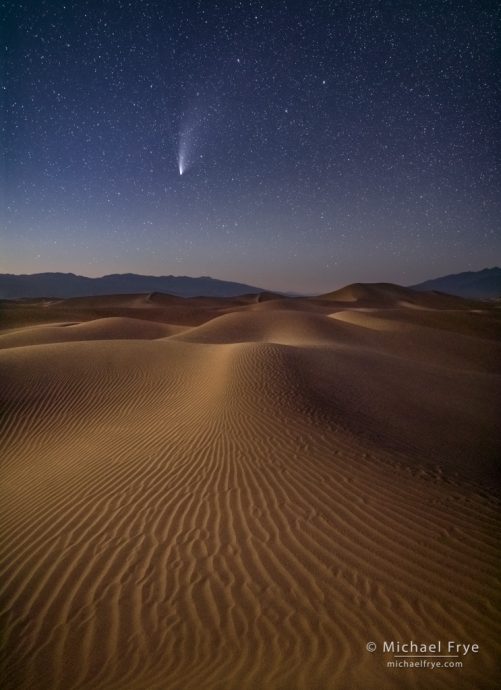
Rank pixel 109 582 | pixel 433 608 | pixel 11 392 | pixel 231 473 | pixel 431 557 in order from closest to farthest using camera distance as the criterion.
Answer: pixel 433 608 < pixel 109 582 < pixel 431 557 < pixel 231 473 < pixel 11 392

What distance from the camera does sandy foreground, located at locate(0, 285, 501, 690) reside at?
9.42 feet

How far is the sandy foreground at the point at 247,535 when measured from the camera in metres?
2.87

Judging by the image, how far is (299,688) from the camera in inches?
101

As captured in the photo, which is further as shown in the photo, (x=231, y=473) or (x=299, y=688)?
(x=231, y=473)

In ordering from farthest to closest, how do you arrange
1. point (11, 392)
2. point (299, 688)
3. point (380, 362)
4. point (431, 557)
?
point (380, 362), point (11, 392), point (431, 557), point (299, 688)

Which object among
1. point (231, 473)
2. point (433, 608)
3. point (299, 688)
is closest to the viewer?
point (299, 688)

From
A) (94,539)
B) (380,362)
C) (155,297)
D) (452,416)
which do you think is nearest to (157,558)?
(94,539)

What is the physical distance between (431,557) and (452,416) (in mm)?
6629

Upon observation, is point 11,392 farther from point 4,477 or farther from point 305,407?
point 305,407

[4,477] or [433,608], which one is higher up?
[433,608]

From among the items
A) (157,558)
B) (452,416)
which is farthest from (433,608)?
(452,416)

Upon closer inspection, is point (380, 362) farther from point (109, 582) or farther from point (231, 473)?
point (109, 582)

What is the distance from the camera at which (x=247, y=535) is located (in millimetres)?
4285

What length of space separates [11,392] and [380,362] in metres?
13.6
